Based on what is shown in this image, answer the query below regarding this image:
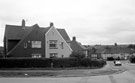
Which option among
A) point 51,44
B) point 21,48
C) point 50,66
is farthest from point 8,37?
point 50,66

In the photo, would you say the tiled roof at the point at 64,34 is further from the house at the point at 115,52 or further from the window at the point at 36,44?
the house at the point at 115,52

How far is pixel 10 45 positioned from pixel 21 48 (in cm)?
451

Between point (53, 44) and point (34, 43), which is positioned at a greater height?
point (34, 43)

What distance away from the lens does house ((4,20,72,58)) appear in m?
49.8

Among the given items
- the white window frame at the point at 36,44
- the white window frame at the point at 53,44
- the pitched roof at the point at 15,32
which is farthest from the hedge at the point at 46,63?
the pitched roof at the point at 15,32

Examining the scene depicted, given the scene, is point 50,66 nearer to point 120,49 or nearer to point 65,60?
point 65,60

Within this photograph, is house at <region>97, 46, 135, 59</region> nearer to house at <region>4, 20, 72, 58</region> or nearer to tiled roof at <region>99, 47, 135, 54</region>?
tiled roof at <region>99, 47, 135, 54</region>

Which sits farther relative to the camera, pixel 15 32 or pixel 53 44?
pixel 15 32

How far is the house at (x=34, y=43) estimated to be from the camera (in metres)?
49.8

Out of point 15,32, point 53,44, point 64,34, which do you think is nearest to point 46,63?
point 53,44

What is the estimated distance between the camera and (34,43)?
167 ft

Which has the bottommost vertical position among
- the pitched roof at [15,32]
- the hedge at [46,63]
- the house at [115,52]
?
the hedge at [46,63]

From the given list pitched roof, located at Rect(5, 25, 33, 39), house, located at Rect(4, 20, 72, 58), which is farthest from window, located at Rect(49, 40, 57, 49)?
pitched roof, located at Rect(5, 25, 33, 39)

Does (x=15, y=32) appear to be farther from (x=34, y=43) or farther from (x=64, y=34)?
(x=64, y=34)
